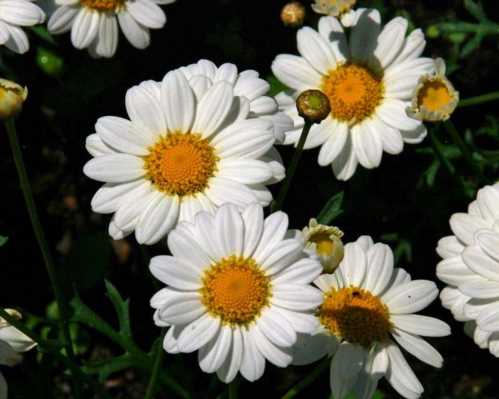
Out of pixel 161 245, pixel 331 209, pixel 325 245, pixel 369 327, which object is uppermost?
pixel 325 245

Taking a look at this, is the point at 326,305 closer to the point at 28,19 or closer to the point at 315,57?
the point at 315,57

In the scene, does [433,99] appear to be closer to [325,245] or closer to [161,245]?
[325,245]

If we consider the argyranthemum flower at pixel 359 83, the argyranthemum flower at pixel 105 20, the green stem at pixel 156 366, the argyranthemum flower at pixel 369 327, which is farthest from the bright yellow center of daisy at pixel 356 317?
the argyranthemum flower at pixel 105 20

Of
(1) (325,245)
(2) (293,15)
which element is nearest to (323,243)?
(1) (325,245)

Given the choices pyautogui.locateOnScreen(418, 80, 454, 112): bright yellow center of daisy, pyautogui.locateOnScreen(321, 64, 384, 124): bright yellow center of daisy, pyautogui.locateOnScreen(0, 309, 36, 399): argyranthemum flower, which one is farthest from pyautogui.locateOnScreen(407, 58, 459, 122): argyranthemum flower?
pyautogui.locateOnScreen(0, 309, 36, 399): argyranthemum flower

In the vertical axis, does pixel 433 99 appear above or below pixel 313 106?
below

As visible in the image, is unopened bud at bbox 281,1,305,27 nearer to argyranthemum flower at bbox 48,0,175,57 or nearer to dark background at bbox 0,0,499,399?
argyranthemum flower at bbox 48,0,175,57

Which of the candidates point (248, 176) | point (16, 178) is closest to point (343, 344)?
point (248, 176)
